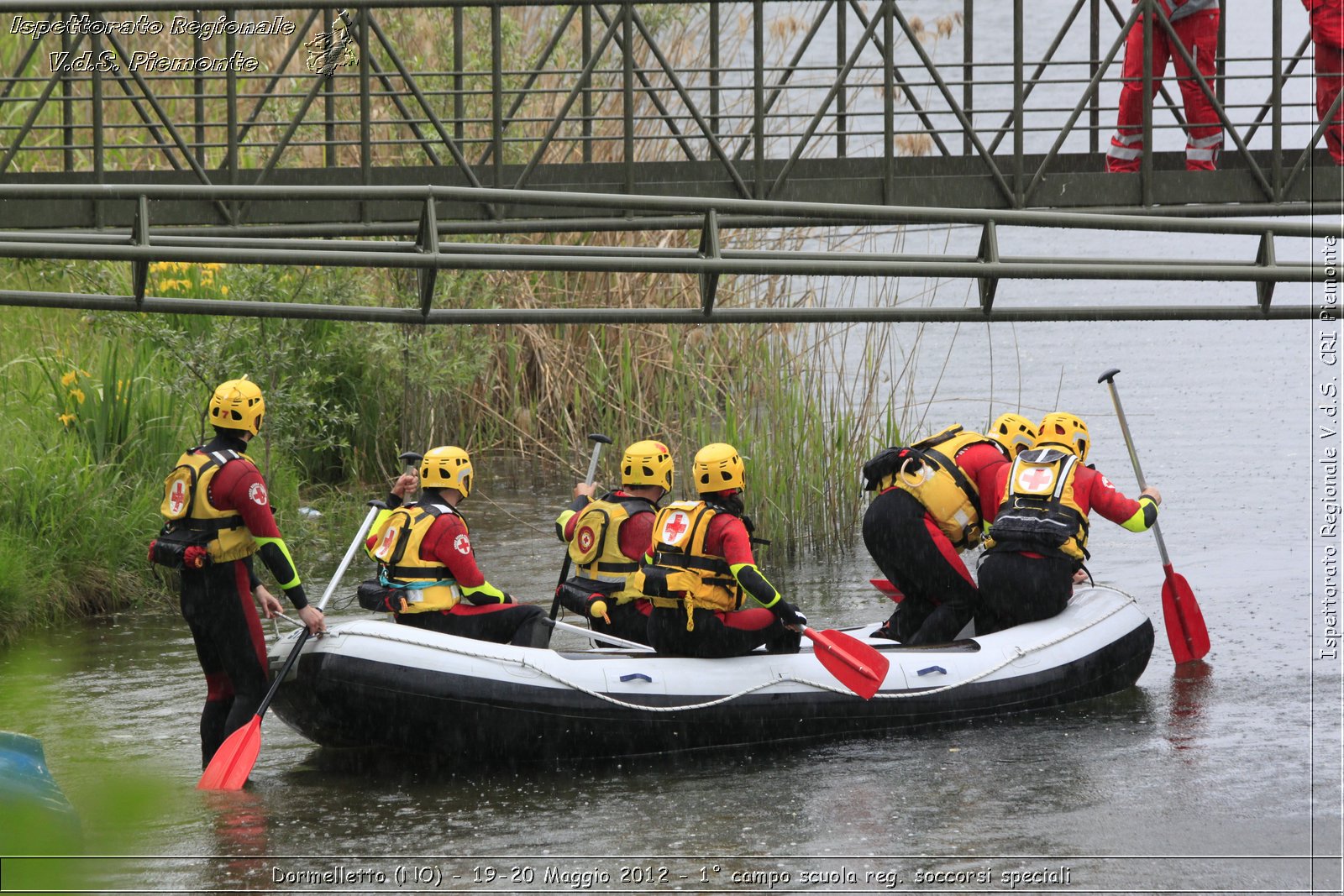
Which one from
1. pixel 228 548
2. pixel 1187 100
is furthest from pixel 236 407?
pixel 1187 100

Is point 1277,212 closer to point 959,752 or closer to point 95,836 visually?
point 959,752

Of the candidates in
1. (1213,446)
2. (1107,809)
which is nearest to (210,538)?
(1107,809)

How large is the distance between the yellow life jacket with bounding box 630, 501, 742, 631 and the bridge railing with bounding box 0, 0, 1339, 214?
2.08 metres

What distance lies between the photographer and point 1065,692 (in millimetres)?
8773

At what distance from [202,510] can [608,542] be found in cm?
203

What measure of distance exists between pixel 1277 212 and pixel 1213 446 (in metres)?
7.37

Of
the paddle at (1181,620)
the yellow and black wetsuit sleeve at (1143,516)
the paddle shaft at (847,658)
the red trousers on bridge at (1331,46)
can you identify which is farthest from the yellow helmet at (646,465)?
the red trousers on bridge at (1331,46)

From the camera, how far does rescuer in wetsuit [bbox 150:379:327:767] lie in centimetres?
729

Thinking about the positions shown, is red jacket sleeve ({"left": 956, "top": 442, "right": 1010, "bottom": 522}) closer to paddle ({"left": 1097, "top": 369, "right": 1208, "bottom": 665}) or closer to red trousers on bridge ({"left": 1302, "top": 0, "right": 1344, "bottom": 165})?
paddle ({"left": 1097, "top": 369, "right": 1208, "bottom": 665})

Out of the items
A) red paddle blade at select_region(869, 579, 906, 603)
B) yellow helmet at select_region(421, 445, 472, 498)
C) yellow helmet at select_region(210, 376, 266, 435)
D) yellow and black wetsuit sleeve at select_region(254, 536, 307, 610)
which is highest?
yellow helmet at select_region(210, 376, 266, 435)

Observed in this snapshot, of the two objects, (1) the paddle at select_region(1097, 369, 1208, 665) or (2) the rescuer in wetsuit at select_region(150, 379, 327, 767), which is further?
(1) the paddle at select_region(1097, 369, 1208, 665)

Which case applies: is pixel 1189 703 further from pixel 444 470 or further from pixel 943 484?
pixel 444 470

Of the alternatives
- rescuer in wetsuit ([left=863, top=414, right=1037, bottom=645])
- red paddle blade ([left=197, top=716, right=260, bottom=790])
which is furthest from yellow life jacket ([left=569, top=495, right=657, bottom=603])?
red paddle blade ([left=197, top=716, right=260, bottom=790])

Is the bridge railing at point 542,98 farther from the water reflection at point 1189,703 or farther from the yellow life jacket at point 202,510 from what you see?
the water reflection at point 1189,703
